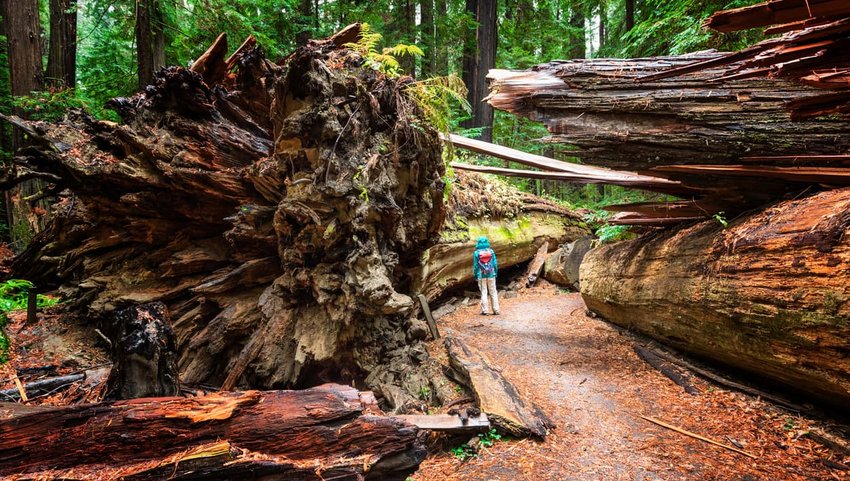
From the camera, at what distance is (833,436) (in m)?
3.32

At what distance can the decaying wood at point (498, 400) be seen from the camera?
3.86 meters

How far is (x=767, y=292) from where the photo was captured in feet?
12.0

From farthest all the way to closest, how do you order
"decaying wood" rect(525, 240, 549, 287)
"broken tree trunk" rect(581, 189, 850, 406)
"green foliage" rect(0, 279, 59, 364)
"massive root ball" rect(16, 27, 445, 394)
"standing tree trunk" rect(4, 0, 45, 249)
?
"decaying wood" rect(525, 240, 549, 287) → "standing tree trunk" rect(4, 0, 45, 249) → "massive root ball" rect(16, 27, 445, 394) → "green foliage" rect(0, 279, 59, 364) → "broken tree trunk" rect(581, 189, 850, 406)

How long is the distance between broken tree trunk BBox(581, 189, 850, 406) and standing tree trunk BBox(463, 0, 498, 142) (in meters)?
7.42

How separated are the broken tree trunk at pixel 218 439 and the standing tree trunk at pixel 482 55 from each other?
999 centimetres

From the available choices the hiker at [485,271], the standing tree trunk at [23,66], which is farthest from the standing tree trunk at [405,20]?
the standing tree trunk at [23,66]

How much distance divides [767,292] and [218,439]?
17.2 ft

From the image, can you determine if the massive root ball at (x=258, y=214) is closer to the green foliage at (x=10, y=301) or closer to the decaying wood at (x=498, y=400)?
the green foliage at (x=10, y=301)

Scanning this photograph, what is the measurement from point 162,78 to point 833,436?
9.41 meters

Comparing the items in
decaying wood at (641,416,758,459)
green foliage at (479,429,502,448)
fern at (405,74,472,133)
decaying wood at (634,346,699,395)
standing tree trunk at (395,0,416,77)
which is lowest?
green foliage at (479,429,502,448)

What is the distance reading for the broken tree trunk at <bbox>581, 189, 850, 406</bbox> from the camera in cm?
314

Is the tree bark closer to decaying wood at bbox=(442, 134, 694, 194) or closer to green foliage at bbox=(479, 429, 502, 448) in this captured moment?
decaying wood at bbox=(442, 134, 694, 194)

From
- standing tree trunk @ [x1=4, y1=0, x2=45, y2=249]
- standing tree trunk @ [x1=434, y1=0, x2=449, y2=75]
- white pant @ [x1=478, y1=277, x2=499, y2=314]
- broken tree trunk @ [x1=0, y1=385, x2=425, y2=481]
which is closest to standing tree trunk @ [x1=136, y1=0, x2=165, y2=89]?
standing tree trunk @ [x1=4, y1=0, x2=45, y2=249]

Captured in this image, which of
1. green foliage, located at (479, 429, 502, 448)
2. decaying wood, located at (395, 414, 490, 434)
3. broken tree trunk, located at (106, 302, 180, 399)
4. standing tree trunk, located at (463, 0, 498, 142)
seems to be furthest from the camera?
standing tree trunk, located at (463, 0, 498, 142)
